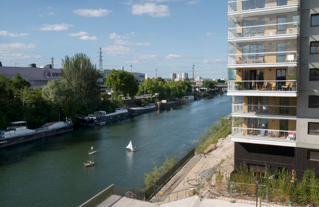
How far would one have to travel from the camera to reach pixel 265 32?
14.3m

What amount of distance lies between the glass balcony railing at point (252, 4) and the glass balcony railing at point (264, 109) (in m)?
5.51

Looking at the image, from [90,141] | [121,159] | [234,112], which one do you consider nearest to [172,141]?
[121,159]

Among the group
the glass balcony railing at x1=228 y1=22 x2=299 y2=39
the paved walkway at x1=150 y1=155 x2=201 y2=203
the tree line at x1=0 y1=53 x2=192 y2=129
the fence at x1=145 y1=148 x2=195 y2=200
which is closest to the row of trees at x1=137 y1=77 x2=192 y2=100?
the tree line at x1=0 y1=53 x2=192 y2=129

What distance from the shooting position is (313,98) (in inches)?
529

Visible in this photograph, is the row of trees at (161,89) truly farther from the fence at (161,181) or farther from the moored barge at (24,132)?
the fence at (161,181)

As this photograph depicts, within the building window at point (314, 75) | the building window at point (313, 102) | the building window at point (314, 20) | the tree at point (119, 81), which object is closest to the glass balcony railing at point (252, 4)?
the building window at point (314, 20)

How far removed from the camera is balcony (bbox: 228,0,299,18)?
13.5 m

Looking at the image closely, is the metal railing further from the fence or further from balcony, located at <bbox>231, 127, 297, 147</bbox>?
the fence

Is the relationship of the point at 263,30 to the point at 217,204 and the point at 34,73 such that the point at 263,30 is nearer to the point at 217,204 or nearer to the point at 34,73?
the point at 217,204

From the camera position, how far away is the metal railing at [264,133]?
45.1ft

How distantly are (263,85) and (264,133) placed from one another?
2691 mm

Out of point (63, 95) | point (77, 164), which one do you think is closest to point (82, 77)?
point (63, 95)

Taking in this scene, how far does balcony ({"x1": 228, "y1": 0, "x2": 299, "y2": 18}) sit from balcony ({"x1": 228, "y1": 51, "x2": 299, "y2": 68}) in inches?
89.1

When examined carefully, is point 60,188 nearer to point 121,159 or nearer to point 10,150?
point 121,159
